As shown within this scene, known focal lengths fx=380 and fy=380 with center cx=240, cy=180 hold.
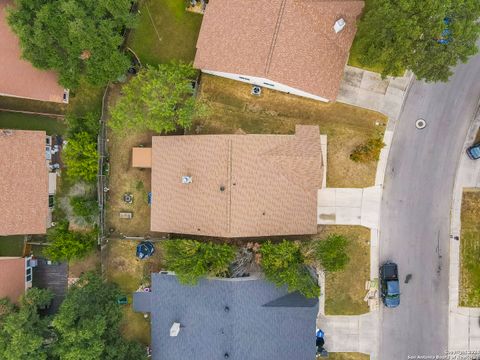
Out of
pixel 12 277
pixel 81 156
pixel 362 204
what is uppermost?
pixel 81 156

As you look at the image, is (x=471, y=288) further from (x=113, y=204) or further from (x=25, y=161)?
(x=25, y=161)

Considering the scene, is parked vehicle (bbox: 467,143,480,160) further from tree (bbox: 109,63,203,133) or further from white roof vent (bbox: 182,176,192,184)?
white roof vent (bbox: 182,176,192,184)

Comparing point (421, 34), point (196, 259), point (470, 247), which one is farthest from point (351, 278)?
point (421, 34)

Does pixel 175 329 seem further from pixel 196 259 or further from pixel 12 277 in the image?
pixel 12 277

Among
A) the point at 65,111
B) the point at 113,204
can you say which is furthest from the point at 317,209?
the point at 65,111

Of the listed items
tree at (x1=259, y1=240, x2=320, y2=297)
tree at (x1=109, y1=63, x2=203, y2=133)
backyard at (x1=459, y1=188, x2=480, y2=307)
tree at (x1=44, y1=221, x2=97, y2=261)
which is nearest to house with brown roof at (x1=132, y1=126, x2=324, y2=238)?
tree at (x1=259, y1=240, x2=320, y2=297)

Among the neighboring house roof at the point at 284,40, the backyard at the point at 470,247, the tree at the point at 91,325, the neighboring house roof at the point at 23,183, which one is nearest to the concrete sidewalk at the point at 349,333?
the backyard at the point at 470,247
